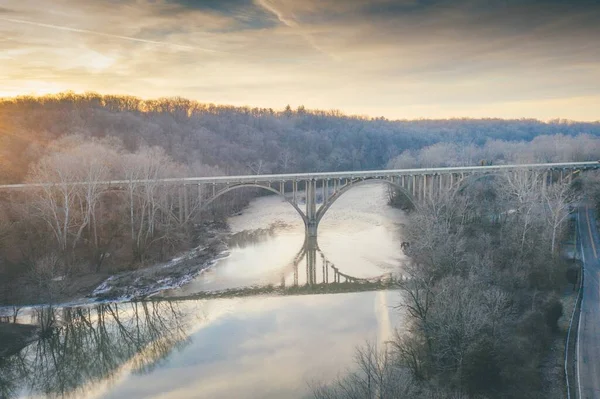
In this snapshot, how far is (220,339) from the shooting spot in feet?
66.9

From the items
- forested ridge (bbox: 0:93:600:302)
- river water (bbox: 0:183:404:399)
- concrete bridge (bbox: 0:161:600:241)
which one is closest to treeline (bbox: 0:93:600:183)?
forested ridge (bbox: 0:93:600:302)

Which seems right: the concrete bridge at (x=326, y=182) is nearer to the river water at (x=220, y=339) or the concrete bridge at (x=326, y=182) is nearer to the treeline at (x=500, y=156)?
the river water at (x=220, y=339)

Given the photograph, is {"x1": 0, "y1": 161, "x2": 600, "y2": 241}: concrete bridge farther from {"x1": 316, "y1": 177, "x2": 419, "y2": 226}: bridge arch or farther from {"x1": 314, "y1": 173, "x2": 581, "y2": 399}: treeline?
{"x1": 314, "y1": 173, "x2": 581, "y2": 399}: treeline

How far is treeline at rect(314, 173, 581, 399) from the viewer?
50.1 feet

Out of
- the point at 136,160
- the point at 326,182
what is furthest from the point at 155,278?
the point at 326,182

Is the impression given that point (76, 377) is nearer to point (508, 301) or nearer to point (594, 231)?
point (508, 301)

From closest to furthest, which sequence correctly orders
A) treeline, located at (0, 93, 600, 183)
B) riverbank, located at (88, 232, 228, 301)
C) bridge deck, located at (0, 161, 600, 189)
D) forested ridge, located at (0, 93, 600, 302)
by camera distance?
1. riverbank, located at (88, 232, 228, 301)
2. forested ridge, located at (0, 93, 600, 302)
3. bridge deck, located at (0, 161, 600, 189)
4. treeline, located at (0, 93, 600, 183)

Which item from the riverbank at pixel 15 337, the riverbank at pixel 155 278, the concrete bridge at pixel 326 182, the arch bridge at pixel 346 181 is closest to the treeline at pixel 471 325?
the concrete bridge at pixel 326 182

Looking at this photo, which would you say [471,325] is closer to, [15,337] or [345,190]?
[15,337]

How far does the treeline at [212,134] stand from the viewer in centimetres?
5144

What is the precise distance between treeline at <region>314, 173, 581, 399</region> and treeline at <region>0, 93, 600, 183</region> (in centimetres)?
3404

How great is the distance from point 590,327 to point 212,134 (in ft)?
204

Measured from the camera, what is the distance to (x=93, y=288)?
2611 cm

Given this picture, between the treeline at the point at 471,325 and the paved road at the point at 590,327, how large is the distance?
109cm
